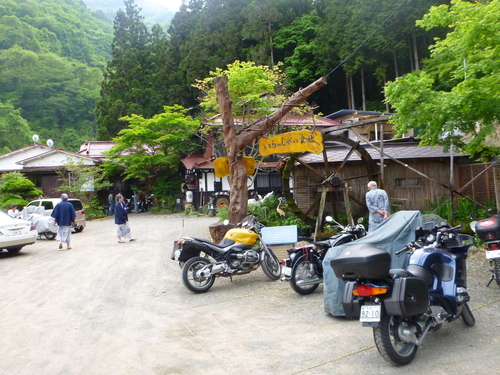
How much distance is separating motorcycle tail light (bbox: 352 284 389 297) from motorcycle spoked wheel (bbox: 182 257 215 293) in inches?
148

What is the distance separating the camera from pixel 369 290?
382 cm

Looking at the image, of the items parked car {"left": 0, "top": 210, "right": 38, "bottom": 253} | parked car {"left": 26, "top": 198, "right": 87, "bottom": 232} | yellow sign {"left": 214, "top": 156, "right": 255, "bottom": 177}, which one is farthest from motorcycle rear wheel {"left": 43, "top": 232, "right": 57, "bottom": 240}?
yellow sign {"left": 214, "top": 156, "right": 255, "bottom": 177}

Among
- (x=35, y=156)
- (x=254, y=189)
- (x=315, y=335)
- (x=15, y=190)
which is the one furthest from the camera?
(x=35, y=156)

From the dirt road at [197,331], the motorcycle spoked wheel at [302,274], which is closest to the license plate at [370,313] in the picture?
the dirt road at [197,331]

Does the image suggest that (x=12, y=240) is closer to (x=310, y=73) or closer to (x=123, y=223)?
(x=123, y=223)

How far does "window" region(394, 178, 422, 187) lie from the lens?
12.4 meters

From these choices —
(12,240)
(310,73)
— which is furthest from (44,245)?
(310,73)

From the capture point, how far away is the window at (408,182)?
12.4 metres

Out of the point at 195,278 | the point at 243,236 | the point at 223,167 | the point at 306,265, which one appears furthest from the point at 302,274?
the point at 223,167

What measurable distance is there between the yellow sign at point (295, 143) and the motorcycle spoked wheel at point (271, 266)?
3.43 metres

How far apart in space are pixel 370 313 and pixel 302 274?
2.89 metres

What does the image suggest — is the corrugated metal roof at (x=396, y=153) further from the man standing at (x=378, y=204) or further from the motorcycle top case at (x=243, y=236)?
the motorcycle top case at (x=243, y=236)

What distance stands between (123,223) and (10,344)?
29.3 ft

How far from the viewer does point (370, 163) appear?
→ 11602mm
